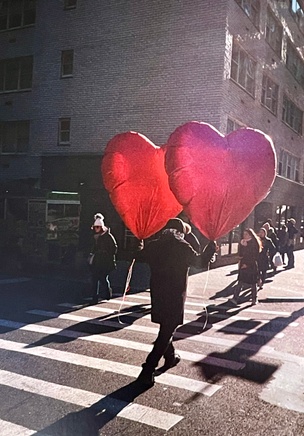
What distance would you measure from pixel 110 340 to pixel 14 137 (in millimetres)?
15494

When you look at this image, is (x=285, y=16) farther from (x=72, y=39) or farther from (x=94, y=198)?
(x=94, y=198)

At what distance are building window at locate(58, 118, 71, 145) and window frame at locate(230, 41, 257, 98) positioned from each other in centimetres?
678

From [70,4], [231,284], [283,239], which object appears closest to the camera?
[231,284]

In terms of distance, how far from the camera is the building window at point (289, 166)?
896 inches

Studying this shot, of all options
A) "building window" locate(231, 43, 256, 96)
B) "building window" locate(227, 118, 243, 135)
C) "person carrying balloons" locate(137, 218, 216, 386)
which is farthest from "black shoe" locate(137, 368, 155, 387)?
"building window" locate(231, 43, 256, 96)

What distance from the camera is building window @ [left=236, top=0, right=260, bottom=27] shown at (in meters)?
16.8

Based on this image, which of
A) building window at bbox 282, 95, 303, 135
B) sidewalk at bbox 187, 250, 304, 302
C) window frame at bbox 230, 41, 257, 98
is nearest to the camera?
sidewalk at bbox 187, 250, 304, 302

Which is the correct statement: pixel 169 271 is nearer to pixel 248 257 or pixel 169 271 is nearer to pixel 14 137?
pixel 248 257

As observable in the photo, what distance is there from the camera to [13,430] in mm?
3873

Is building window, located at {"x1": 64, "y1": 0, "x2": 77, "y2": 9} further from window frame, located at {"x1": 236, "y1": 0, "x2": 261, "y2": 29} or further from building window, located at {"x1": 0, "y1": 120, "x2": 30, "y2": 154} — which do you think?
window frame, located at {"x1": 236, "y1": 0, "x2": 261, "y2": 29}


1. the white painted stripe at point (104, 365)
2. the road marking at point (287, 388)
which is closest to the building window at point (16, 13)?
the white painted stripe at point (104, 365)

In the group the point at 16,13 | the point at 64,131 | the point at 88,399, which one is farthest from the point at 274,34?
the point at 88,399

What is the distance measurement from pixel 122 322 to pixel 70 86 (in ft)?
42.0

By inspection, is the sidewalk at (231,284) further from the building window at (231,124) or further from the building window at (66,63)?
the building window at (66,63)
